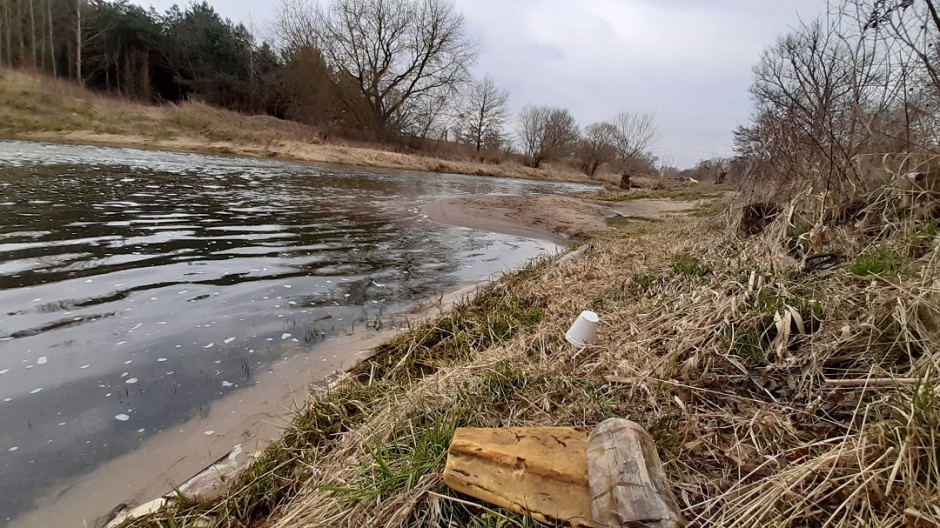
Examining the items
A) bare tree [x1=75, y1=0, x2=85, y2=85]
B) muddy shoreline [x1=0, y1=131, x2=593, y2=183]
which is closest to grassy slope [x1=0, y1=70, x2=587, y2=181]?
muddy shoreline [x1=0, y1=131, x2=593, y2=183]

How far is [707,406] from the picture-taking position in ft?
5.97

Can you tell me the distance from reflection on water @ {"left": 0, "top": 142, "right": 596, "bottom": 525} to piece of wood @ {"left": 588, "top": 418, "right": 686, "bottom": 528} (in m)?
2.33

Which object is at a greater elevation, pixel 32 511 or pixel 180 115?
pixel 180 115

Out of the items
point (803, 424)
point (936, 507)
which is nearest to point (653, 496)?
point (936, 507)

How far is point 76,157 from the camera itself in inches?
484

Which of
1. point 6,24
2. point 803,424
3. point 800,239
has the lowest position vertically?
point 803,424

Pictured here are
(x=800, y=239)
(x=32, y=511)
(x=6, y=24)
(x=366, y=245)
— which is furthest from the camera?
(x=6, y=24)

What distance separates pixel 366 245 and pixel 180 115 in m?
23.0

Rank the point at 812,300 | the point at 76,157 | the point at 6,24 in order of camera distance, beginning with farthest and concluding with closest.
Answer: the point at 6,24
the point at 76,157
the point at 812,300

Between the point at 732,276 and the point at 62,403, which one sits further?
the point at 732,276

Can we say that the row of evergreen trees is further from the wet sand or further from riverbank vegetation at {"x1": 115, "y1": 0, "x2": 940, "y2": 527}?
riverbank vegetation at {"x1": 115, "y1": 0, "x2": 940, "y2": 527}

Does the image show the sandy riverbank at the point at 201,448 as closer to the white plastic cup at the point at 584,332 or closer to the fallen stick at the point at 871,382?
the white plastic cup at the point at 584,332

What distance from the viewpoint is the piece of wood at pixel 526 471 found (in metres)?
1.24

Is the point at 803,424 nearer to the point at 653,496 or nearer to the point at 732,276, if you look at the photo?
the point at 653,496
